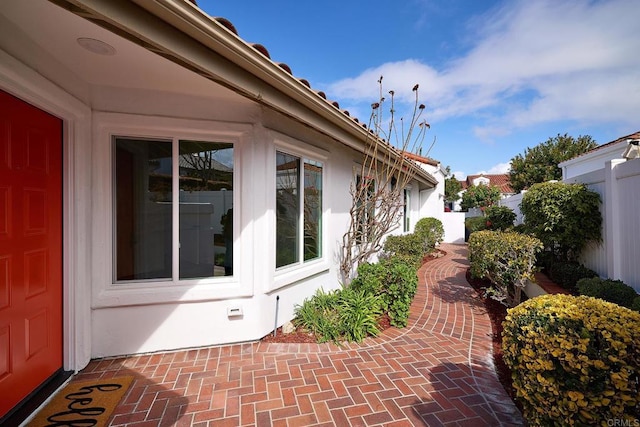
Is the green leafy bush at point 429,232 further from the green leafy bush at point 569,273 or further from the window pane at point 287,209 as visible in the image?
the window pane at point 287,209

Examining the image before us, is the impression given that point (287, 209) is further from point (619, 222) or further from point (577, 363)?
point (619, 222)

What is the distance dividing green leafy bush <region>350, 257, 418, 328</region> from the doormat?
3909 mm

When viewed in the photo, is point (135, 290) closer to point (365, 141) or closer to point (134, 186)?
point (134, 186)

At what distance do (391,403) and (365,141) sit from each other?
4.64 m

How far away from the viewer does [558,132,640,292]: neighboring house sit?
4238 millimetres

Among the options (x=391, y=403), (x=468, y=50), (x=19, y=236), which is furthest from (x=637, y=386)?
(x=468, y=50)

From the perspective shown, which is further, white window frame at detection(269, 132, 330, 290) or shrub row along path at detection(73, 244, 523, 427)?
white window frame at detection(269, 132, 330, 290)

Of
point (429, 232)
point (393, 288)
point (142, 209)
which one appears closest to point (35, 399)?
point (142, 209)

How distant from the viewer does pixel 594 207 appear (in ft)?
17.2

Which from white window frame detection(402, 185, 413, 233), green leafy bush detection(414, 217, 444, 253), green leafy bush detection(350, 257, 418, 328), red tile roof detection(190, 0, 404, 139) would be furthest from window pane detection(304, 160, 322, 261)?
green leafy bush detection(414, 217, 444, 253)

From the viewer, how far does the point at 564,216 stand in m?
5.61

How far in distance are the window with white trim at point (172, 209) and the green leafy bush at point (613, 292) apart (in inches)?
219

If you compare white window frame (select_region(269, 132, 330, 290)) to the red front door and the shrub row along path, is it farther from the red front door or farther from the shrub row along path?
the red front door

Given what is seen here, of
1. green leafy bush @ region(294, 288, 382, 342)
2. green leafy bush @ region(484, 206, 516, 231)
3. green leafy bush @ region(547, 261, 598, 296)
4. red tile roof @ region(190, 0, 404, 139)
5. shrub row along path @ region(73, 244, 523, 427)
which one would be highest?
red tile roof @ region(190, 0, 404, 139)
